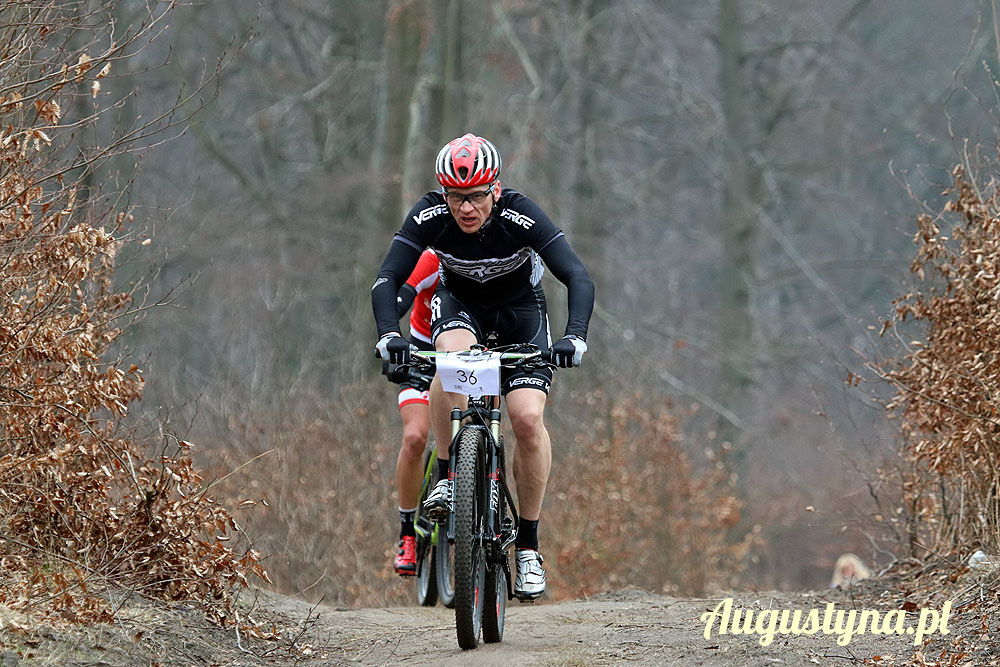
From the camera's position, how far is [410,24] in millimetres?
20812

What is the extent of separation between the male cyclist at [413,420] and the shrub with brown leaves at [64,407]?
1444mm

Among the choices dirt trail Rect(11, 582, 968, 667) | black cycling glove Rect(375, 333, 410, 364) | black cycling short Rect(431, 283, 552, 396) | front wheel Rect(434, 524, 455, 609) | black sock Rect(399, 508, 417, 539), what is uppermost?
black cycling short Rect(431, 283, 552, 396)

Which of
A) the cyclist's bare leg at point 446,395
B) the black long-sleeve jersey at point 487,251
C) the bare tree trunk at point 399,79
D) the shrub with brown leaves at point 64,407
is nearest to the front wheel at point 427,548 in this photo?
the cyclist's bare leg at point 446,395

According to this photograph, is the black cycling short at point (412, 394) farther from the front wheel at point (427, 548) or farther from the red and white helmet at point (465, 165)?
the red and white helmet at point (465, 165)

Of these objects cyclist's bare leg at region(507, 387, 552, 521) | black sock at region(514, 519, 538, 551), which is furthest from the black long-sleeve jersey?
black sock at region(514, 519, 538, 551)

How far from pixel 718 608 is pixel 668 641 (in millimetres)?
956

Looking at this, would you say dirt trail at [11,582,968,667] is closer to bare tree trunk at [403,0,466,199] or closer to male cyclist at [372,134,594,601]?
male cyclist at [372,134,594,601]

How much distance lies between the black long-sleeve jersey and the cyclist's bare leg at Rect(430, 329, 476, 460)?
367 millimetres

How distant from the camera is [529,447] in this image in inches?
285

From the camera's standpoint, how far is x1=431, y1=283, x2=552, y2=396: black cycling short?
25.1 ft

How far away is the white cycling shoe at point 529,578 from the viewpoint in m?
7.13

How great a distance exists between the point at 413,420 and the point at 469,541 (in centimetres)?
187

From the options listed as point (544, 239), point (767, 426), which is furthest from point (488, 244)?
point (767, 426)

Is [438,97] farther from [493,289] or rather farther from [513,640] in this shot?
[513,640]
